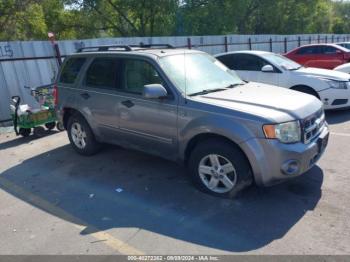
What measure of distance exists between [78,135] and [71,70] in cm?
113

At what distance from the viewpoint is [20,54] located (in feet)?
29.4

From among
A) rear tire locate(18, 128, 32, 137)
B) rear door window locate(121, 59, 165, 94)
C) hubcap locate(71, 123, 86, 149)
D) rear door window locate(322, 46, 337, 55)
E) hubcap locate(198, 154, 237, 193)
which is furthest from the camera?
rear door window locate(322, 46, 337, 55)

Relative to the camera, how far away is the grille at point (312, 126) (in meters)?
A: 3.67

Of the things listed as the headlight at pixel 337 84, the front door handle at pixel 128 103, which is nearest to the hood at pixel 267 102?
the front door handle at pixel 128 103

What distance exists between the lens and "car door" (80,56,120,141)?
4910 mm

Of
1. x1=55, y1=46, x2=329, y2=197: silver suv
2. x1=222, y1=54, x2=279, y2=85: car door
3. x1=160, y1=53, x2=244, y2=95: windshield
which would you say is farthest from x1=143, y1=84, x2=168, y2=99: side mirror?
x1=222, y1=54, x2=279, y2=85: car door

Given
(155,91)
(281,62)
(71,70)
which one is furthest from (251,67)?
(155,91)

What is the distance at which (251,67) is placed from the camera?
27.0 ft

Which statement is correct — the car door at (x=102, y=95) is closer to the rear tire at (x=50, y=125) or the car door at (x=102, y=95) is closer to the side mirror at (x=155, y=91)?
the side mirror at (x=155, y=91)

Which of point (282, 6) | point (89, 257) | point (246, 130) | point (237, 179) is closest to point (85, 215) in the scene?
point (89, 257)

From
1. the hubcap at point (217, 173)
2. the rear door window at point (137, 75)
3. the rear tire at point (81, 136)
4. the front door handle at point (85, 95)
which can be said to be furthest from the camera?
the rear tire at point (81, 136)

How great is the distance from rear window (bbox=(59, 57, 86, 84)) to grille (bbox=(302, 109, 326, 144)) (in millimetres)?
3637

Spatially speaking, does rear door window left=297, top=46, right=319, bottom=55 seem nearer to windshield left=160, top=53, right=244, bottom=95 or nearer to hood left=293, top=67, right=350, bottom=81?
hood left=293, top=67, right=350, bottom=81

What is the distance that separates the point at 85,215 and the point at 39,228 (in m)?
0.50
